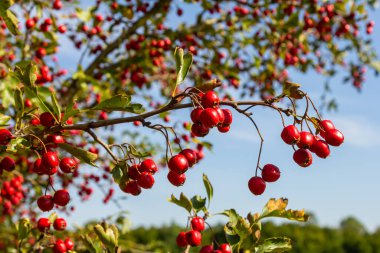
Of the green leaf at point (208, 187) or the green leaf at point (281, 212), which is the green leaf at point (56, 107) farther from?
the green leaf at point (281, 212)

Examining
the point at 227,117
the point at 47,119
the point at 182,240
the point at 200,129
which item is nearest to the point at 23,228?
the point at 47,119

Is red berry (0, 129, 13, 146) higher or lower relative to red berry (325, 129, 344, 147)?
lower

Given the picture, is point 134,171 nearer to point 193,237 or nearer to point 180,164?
point 180,164

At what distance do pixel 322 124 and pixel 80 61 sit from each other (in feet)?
14.2

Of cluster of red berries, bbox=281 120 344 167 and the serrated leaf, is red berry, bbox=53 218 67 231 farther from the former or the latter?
cluster of red berries, bbox=281 120 344 167

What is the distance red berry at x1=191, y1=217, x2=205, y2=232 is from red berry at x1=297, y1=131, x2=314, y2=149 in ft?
2.30

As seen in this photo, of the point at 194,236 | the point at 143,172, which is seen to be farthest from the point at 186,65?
the point at 194,236

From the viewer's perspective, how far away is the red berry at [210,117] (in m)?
2.03

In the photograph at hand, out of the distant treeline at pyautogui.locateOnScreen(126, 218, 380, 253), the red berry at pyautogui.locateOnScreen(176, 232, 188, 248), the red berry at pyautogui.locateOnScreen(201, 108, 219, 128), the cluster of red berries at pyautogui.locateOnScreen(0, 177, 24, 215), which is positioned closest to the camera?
the red berry at pyautogui.locateOnScreen(201, 108, 219, 128)

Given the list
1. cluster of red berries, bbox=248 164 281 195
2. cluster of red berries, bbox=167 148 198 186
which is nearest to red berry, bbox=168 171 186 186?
cluster of red berries, bbox=167 148 198 186

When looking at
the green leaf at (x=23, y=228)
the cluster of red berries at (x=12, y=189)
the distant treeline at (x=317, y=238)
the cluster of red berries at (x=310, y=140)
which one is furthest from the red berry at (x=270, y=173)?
the distant treeline at (x=317, y=238)

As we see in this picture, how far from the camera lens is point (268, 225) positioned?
27438mm

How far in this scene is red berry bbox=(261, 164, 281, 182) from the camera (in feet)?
7.64

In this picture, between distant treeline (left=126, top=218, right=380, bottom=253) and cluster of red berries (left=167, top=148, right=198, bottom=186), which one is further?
distant treeline (left=126, top=218, right=380, bottom=253)
